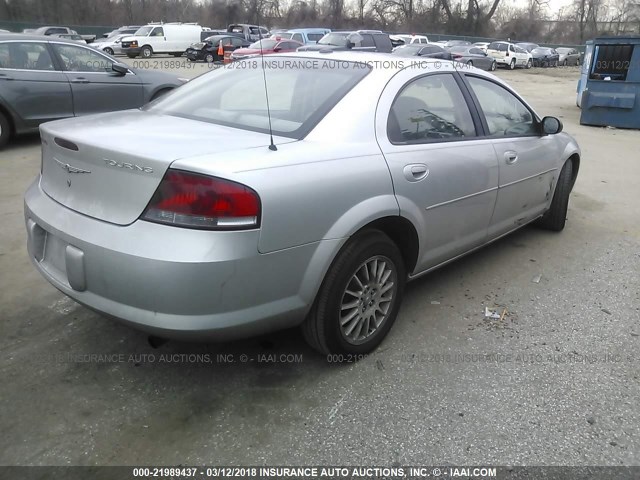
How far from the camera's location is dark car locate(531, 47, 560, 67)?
37812 mm

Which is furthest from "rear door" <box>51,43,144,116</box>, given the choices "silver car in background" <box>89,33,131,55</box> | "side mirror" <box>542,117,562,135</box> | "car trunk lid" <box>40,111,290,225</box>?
"silver car in background" <box>89,33,131,55</box>

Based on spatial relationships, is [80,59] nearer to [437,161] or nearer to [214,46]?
[437,161]

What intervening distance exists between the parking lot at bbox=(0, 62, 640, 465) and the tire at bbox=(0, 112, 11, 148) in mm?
4194

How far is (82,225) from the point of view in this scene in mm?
2346

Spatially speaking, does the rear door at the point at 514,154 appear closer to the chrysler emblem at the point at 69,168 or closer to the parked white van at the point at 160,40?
the chrysler emblem at the point at 69,168

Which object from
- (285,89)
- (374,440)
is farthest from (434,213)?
(374,440)

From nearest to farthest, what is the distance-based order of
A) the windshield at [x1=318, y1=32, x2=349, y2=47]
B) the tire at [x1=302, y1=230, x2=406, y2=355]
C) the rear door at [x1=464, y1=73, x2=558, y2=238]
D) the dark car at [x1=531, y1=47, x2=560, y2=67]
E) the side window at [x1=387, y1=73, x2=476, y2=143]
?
the tire at [x1=302, y1=230, x2=406, y2=355]
the side window at [x1=387, y1=73, x2=476, y2=143]
the rear door at [x1=464, y1=73, x2=558, y2=238]
the windshield at [x1=318, y1=32, x2=349, y2=47]
the dark car at [x1=531, y1=47, x2=560, y2=67]

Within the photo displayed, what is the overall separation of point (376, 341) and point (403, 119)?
4.21ft

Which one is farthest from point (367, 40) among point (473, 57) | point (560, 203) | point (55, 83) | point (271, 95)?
point (271, 95)

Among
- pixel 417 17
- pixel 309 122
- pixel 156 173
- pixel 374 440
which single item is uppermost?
pixel 417 17

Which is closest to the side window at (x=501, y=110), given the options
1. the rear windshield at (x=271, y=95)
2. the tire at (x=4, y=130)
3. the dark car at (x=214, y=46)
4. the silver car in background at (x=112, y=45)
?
the rear windshield at (x=271, y=95)

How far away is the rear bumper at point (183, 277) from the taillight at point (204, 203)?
0.04 m

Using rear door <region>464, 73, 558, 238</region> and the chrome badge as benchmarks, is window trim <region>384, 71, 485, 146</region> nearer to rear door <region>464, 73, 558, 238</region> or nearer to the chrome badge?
rear door <region>464, 73, 558, 238</region>

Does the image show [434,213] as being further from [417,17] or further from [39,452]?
[417,17]
